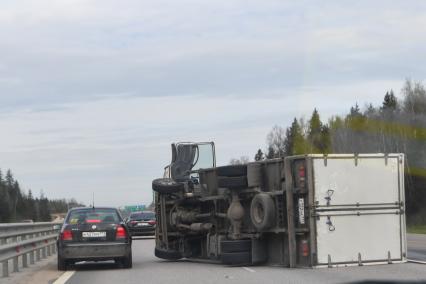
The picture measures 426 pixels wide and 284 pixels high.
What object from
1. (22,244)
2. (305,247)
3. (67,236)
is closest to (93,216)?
(67,236)

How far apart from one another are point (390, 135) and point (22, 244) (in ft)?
183

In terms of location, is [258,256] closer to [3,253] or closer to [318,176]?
[318,176]

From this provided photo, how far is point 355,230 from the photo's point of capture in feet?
55.7

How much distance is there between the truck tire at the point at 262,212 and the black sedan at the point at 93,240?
2964 mm

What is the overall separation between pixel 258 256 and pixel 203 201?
8.30 feet

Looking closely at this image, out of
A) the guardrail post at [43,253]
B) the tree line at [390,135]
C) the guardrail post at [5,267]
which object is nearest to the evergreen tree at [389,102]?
the tree line at [390,135]

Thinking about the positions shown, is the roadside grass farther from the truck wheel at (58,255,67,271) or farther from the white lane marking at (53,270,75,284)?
the white lane marking at (53,270,75,284)

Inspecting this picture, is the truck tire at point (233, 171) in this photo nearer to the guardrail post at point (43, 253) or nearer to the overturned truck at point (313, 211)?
the overturned truck at point (313, 211)

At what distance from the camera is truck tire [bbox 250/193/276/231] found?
17203 mm

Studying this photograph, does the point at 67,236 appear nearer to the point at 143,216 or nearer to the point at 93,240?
the point at 93,240

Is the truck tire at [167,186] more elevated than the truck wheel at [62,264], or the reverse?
the truck tire at [167,186]

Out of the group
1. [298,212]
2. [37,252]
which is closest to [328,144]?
[37,252]

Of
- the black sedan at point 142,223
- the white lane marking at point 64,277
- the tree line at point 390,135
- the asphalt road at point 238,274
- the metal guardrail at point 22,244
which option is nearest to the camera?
the asphalt road at point 238,274

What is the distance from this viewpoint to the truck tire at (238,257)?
18047 mm
